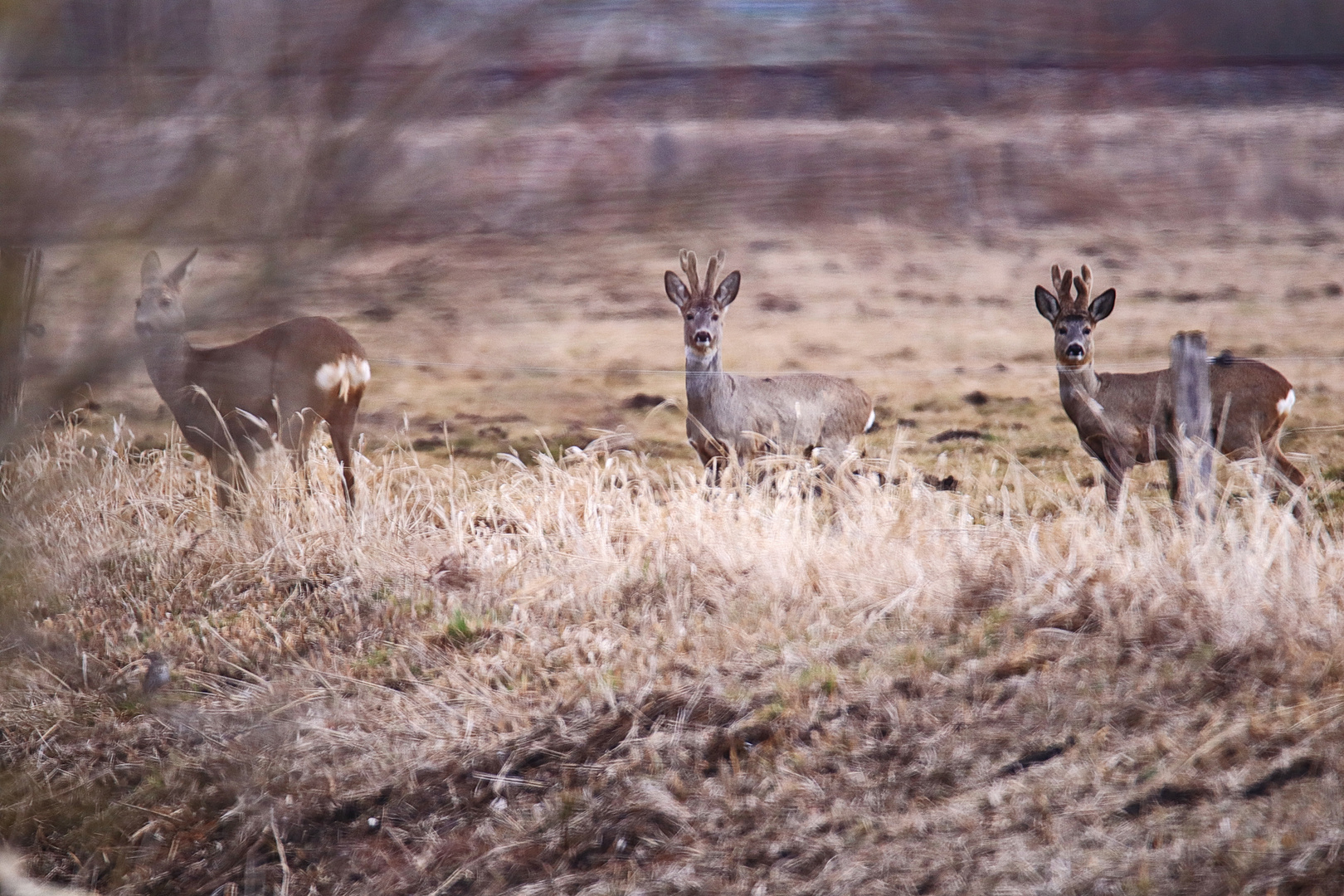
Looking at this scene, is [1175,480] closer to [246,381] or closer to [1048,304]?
[1048,304]

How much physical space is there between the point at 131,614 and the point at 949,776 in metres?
2.96

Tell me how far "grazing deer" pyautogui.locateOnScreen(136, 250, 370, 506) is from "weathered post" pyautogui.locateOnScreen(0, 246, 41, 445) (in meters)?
0.11

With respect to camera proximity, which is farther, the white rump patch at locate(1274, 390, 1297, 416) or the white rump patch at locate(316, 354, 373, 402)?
the white rump patch at locate(1274, 390, 1297, 416)

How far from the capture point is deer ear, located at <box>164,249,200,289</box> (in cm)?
111

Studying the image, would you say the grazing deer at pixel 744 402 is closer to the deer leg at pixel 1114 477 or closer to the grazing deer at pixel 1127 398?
the grazing deer at pixel 1127 398

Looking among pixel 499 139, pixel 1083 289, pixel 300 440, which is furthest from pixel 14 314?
pixel 1083 289

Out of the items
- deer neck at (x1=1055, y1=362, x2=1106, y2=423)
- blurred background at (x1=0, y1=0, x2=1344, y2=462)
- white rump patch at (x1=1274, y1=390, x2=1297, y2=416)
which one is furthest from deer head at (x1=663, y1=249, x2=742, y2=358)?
blurred background at (x1=0, y1=0, x2=1344, y2=462)

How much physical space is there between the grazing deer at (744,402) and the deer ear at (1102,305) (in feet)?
3.89

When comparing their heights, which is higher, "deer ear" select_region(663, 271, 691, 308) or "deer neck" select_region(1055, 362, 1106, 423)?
"deer ear" select_region(663, 271, 691, 308)

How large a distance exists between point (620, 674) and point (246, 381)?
1.66 m

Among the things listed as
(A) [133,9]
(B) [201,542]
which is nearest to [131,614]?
(B) [201,542]

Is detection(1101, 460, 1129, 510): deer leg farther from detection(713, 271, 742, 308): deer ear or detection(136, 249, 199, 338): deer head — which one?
detection(136, 249, 199, 338): deer head

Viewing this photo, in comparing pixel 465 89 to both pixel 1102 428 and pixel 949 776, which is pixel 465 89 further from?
pixel 1102 428

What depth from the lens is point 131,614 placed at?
420 cm
